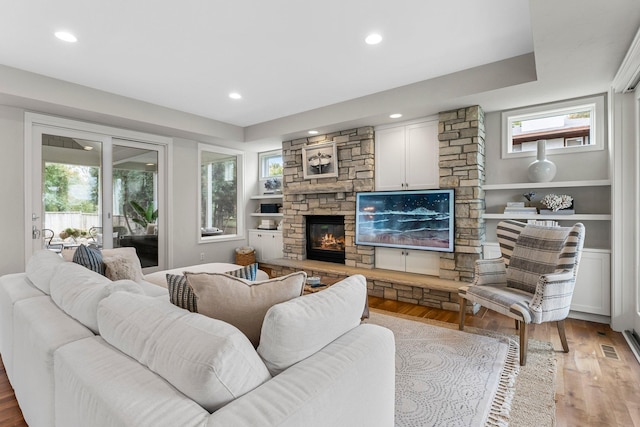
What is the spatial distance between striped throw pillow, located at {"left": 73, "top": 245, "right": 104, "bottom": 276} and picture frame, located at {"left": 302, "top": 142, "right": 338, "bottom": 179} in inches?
119

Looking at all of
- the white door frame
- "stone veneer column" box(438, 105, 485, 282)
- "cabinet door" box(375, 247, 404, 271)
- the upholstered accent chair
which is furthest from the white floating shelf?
the white door frame

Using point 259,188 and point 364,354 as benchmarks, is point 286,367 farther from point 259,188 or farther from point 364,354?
point 259,188

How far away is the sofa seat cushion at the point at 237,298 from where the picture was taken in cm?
120

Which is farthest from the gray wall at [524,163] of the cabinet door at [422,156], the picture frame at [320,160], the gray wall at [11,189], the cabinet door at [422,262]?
the gray wall at [11,189]

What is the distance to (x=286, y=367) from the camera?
103 cm

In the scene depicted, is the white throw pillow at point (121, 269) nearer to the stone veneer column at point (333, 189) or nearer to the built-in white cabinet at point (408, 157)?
the stone veneer column at point (333, 189)

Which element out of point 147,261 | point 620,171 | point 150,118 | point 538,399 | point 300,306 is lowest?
point 538,399

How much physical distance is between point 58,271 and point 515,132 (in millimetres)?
4436

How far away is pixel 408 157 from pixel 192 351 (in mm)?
3742

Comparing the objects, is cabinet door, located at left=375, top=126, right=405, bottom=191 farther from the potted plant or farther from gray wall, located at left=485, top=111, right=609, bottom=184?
the potted plant

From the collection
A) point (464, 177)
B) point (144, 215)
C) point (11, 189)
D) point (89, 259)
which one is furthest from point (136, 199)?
point (464, 177)

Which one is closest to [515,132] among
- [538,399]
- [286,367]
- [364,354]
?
[538,399]

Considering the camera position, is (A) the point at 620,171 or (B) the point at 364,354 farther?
(A) the point at 620,171

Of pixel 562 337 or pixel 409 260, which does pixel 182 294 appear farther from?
pixel 409 260
